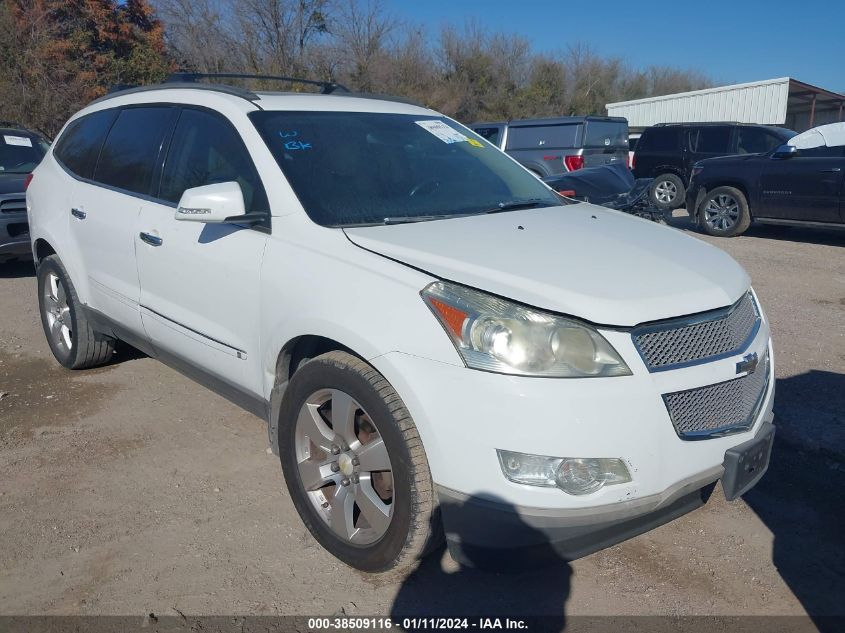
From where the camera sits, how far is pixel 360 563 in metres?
2.86

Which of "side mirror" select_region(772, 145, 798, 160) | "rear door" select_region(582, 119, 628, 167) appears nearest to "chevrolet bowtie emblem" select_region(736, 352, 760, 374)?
"side mirror" select_region(772, 145, 798, 160)

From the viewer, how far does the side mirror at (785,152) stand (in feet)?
33.9

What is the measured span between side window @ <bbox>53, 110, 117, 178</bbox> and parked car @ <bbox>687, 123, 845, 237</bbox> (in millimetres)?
9030

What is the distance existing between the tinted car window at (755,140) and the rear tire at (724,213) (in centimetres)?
254

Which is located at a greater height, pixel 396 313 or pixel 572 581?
pixel 396 313

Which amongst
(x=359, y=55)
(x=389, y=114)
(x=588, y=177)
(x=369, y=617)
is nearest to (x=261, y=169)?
(x=389, y=114)

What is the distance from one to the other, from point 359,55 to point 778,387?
109 ft

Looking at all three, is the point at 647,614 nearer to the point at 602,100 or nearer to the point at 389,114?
the point at 389,114

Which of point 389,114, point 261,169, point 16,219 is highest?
point 389,114

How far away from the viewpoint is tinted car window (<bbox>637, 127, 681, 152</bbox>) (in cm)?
1452

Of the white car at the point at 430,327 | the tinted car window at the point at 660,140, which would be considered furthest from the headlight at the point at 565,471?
the tinted car window at the point at 660,140

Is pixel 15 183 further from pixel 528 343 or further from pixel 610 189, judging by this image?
pixel 528 343

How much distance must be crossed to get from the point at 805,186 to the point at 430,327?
946cm

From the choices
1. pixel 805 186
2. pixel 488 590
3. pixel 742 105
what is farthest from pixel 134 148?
pixel 742 105
